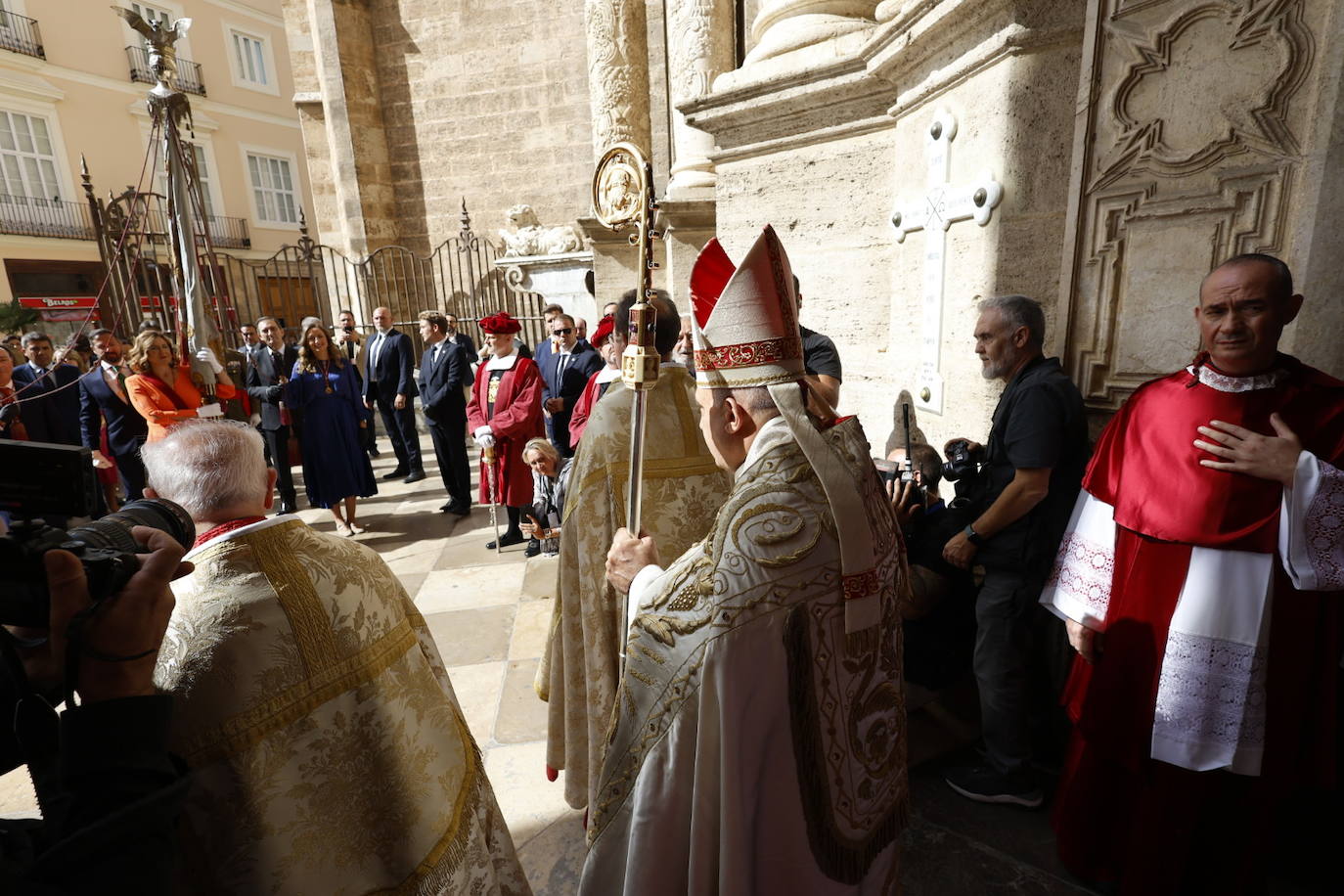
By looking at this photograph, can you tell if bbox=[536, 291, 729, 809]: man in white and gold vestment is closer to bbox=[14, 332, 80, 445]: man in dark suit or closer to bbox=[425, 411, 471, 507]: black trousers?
bbox=[425, 411, 471, 507]: black trousers

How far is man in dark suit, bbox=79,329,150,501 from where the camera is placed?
5078 mm

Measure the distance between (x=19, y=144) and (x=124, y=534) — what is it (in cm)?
2405

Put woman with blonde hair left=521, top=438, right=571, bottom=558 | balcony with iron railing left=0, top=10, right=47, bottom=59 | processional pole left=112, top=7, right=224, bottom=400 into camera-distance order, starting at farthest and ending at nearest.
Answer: balcony with iron railing left=0, top=10, right=47, bottom=59 < processional pole left=112, top=7, right=224, bottom=400 < woman with blonde hair left=521, top=438, right=571, bottom=558

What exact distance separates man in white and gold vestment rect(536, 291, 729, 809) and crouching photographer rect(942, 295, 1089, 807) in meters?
0.94

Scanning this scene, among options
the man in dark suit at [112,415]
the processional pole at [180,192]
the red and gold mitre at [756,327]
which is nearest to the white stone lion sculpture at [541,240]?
the processional pole at [180,192]

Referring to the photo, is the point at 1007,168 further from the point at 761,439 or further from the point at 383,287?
the point at 383,287

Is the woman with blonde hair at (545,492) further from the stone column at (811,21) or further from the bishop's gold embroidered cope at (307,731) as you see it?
the stone column at (811,21)

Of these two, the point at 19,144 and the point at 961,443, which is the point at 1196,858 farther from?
the point at 19,144

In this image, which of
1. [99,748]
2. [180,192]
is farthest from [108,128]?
[99,748]

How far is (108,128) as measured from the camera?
18.5 m

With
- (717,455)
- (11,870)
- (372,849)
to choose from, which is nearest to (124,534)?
(11,870)

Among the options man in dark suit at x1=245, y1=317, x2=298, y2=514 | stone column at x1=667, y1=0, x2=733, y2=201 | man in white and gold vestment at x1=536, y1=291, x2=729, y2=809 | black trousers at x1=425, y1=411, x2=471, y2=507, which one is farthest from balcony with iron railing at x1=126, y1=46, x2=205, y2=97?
man in white and gold vestment at x1=536, y1=291, x2=729, y2=809

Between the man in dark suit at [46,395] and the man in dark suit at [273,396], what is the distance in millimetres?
1328

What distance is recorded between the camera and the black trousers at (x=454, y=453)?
605 centimetres
